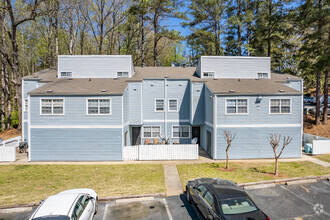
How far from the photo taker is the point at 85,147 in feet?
52.1

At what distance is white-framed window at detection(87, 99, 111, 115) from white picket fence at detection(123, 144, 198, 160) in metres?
3.41

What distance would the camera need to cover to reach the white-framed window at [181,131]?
20312 millimetres

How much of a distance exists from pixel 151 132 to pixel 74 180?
947 cm

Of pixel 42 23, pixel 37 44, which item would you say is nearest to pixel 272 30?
pixel 42 23

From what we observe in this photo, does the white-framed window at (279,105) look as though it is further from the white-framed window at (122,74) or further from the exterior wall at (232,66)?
the white-framed window at (122,74)

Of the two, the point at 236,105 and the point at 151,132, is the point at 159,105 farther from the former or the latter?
the point at 236,105

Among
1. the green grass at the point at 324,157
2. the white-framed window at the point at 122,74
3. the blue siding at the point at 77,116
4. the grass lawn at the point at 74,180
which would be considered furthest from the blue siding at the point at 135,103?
the green grass at the point at 324,157

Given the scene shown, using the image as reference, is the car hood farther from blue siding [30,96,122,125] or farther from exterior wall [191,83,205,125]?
exterior wall [191,83,205,125]

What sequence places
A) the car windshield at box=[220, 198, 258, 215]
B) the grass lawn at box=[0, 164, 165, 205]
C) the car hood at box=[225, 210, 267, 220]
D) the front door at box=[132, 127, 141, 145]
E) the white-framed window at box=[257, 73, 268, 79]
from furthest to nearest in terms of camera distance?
the white-framed window at box=[257, 73, 268, 79] < the front door at box=[132, 127, 141, 145] < the grass lawn at box=[0, 164, 165, 205] < the car windshield at box=[220, 198, 258, 215] < the car hood at box=[225, 210, 267, 220]

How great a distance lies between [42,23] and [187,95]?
105 feet

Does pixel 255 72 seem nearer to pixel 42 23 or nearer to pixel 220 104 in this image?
pixel 220 104

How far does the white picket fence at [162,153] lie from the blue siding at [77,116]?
2565 mm

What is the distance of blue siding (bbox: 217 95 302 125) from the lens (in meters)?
16.1

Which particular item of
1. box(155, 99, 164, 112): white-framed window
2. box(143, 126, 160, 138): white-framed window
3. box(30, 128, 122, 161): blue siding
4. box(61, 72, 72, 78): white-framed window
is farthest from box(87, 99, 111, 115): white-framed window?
box(61, 72, 72, 78): white-framed window
